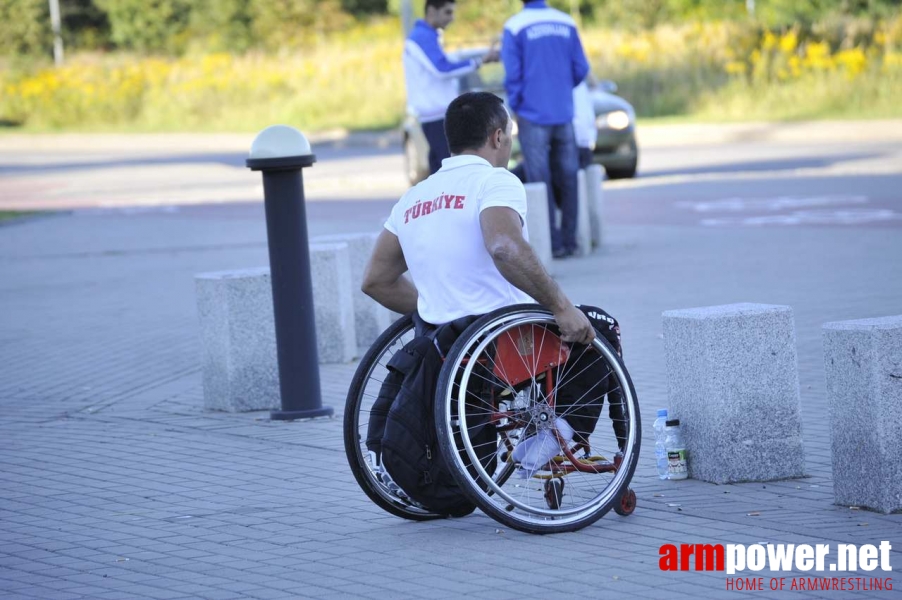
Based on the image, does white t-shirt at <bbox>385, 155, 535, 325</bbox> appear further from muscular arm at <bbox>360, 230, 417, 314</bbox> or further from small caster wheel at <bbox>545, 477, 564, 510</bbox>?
small caster wheel at <bbox>545, 477, 564, 510</bbox>

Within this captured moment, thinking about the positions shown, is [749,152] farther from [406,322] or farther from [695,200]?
[406,322]

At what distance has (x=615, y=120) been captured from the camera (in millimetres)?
19297

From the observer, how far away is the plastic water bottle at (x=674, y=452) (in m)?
5.58

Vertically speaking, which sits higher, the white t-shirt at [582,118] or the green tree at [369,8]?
the green tree at [369,8]

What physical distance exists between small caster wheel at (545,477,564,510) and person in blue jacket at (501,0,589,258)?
6.93 metres

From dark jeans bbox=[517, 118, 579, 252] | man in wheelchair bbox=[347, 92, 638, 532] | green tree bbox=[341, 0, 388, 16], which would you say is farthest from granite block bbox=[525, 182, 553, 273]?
green tree bbox=[341, 0, 388, 16]

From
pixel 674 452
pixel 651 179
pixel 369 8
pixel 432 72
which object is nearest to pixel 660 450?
pixel 674 452

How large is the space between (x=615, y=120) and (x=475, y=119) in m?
14.4

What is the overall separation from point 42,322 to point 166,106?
111 ft

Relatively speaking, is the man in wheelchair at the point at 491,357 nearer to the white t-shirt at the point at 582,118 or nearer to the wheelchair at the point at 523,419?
the wheelchair at the point at 523,419

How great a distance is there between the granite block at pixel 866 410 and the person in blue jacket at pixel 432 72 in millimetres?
6593

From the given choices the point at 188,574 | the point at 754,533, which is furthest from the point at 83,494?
the point at 754,533

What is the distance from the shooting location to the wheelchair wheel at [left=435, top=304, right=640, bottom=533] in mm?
4828

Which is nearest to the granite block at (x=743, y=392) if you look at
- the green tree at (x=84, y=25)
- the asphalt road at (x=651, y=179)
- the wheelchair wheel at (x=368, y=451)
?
the wheelchair wheel at (x=368, y=451)
